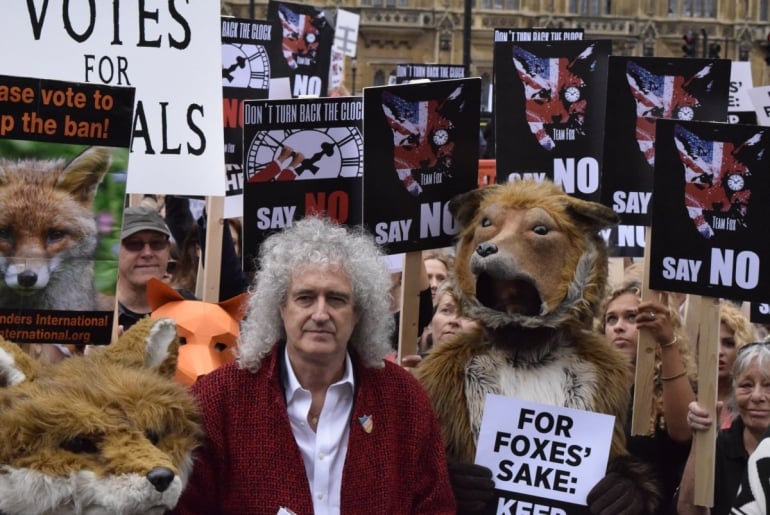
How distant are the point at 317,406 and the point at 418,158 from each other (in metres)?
1.40

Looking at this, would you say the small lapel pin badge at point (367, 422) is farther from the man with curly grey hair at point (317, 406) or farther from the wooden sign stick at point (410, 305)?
the wooden sign stick at point (410, 305)

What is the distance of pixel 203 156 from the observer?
15.2 feet

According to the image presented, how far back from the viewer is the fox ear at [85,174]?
3.73 meters

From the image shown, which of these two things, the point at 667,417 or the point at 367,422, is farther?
the point at 667,417

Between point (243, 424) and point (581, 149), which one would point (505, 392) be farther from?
point (581, 149)

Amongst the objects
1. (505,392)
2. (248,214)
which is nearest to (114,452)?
(505,392)

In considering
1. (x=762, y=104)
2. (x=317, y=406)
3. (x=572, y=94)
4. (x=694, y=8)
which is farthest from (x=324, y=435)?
(x=694, y=8)

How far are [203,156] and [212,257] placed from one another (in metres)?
0.40

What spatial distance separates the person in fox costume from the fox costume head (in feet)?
3.83

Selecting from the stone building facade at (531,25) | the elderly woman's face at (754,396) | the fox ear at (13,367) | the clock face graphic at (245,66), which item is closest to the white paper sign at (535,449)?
the elderly woman's face at (754,396)

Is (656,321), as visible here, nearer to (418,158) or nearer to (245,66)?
Result: (418,158)

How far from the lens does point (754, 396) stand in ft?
14.4

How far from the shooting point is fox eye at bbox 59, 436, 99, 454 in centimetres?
285

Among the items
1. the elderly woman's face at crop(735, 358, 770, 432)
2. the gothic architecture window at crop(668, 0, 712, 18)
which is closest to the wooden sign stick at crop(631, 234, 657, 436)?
the elderly woman's face at crop(735, 358, 770, 432)
